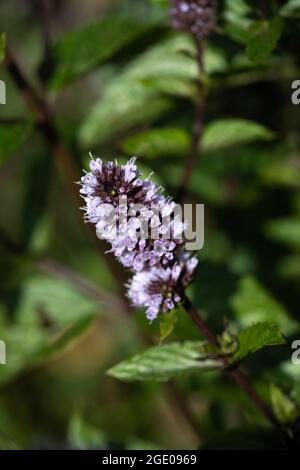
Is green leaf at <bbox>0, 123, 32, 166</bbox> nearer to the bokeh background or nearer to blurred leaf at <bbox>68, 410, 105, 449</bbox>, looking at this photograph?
the bokeh background

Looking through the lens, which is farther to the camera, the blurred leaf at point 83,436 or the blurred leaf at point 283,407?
the blurred leaf at point 83,436

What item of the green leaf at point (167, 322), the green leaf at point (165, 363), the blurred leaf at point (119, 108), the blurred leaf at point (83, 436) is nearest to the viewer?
the green leaf at point (167, 322)

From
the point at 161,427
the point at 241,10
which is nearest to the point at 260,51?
the point at 241,10

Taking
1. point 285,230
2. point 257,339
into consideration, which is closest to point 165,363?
point 257,339

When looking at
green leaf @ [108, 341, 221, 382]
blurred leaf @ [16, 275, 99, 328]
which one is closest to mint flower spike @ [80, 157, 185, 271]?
green leaf @ [108, 341, 221, 382]

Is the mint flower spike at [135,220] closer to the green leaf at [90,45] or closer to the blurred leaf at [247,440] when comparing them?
the blurred leaf at [247,440]

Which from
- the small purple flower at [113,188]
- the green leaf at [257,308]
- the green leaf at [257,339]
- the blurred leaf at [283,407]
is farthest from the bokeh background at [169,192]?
the small purple flower at [113,188]
